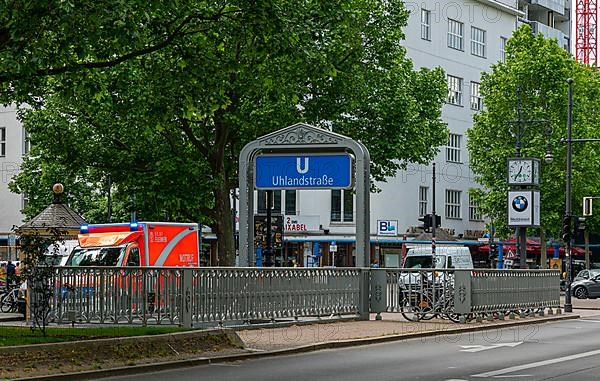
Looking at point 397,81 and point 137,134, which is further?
point 397,81

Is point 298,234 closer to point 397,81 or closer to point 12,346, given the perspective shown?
point 397,81

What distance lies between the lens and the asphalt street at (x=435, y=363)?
1641cm

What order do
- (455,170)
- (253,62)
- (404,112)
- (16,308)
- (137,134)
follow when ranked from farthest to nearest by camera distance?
1. (455,170)
2. (404,112)
3. (137,134)
4. (16,308)
5. (253,62)

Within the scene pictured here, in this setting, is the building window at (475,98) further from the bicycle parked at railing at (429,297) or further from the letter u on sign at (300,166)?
the letter u on sign at (300,166)

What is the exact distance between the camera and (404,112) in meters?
41.4

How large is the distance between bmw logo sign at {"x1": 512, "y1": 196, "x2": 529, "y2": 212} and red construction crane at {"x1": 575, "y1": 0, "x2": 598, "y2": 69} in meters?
64.5

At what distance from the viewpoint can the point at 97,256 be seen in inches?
1241

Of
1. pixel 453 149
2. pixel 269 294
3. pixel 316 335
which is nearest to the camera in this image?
pixel 316 335

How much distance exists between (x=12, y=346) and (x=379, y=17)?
27335mm

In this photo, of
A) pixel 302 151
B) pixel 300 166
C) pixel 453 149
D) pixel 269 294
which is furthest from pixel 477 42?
pixel 269 294

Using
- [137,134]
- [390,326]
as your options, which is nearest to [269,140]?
[390,326]

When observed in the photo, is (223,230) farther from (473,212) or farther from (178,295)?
(473,212)

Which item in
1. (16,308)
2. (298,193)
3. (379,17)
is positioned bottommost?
(16,308)

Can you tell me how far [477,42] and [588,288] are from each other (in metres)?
31.2
